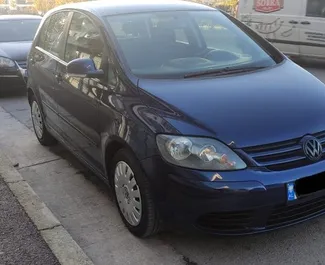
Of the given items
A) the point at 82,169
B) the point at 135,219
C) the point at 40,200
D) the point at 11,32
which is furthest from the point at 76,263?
the point at 11,32

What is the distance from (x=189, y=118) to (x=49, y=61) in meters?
2.33

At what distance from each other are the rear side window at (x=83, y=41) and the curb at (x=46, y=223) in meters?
1.18

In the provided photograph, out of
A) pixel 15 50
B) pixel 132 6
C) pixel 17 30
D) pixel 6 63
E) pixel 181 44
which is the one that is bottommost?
pixel 6 63

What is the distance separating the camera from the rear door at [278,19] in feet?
33.1

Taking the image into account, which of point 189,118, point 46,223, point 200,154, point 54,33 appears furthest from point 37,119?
point 200,154

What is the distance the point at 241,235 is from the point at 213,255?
1.05ft

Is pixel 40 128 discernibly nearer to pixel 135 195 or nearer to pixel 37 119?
pixel 37 119

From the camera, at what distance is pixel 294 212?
289cm

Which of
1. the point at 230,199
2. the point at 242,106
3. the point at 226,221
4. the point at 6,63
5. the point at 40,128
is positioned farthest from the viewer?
the point at 6,63

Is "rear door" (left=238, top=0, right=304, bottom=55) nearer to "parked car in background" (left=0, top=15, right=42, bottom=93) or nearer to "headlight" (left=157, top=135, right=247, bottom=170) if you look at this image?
"parked car in background" (left=0, top=15, right=42, bottom=93)

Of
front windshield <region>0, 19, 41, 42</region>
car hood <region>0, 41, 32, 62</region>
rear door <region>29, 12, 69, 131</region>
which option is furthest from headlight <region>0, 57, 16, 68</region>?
rear door <region>29, 12, 69, 131</region>

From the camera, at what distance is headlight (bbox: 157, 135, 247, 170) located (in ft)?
9.02

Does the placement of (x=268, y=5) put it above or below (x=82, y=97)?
below

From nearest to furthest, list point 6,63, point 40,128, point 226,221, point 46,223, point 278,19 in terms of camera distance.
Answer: point 226,221
point 46,223
point 40,128
point 6,63
point 278,19
